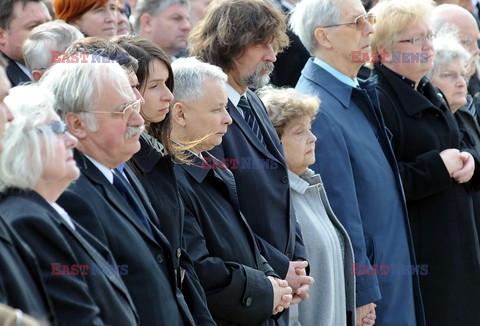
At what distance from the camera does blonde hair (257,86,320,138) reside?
16.8 feet

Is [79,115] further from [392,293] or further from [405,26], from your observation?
[405,26]

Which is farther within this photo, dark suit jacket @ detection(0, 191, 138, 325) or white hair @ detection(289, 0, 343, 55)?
white hair @ detection(289, 0, 343, 55)

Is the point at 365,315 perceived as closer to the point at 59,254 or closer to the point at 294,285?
the point at 294,285

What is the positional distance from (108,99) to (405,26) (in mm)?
3032

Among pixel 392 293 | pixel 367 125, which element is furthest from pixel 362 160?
pixel 392 293

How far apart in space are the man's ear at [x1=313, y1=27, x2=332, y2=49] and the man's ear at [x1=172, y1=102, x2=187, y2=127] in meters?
1.54

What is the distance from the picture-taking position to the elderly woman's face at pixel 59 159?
308 centimetres

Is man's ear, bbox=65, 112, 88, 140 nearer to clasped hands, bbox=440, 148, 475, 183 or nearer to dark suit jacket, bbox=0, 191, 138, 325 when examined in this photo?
dark suit jacket, bbox=0, 191, 138, 325

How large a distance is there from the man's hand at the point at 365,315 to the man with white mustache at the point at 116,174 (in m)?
1.85

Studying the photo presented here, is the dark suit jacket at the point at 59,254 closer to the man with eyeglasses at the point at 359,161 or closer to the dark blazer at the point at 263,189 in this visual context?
the dark blazer at the point at 263,189

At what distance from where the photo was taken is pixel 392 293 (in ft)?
18.0

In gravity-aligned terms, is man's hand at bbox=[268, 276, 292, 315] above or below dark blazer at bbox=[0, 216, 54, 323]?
below

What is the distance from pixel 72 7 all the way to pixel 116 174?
2.59 m

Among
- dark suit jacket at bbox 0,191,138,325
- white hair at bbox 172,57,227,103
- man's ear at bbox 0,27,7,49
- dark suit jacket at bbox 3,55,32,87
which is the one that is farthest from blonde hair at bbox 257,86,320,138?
dark suit jacket at bbox 0,191,138,325
